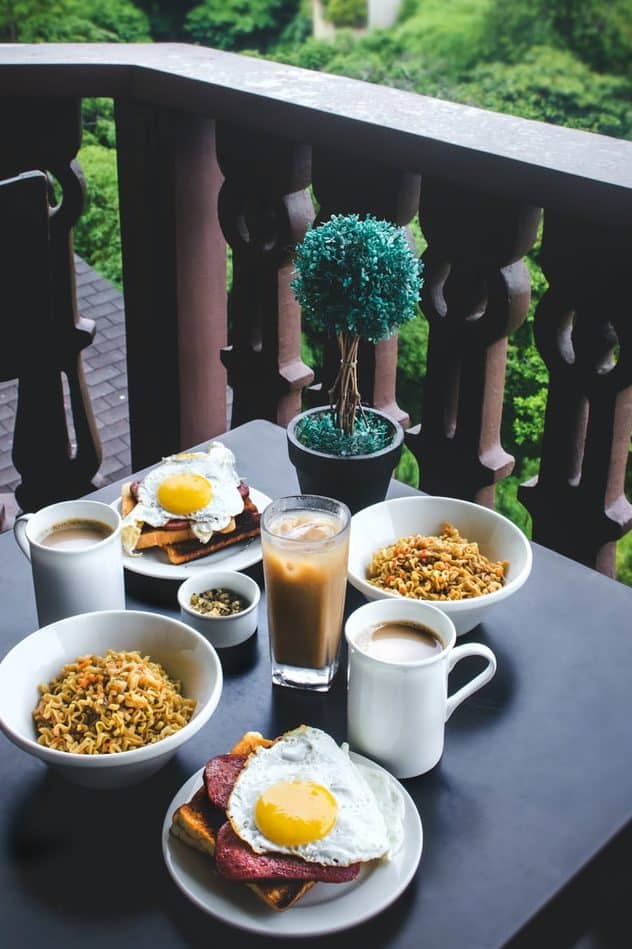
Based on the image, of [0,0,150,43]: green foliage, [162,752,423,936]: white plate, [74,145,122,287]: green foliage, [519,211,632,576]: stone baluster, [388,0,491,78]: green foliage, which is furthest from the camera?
[388,0,491,78]: green foliage

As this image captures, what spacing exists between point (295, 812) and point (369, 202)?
3.57ft

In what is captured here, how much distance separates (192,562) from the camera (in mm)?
1397

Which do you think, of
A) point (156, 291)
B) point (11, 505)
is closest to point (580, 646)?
point (156, 291)

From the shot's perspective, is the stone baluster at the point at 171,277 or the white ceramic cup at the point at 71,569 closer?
the white ceramic cup at the point at 71,569

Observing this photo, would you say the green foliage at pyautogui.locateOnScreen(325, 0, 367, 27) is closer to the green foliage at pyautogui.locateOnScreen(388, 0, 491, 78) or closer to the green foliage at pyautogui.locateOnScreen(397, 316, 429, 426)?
the green foliage at pyautogui.locateOnScreen(388, 0, 491, 78)

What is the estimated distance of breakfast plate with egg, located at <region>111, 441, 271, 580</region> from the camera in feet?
4.57

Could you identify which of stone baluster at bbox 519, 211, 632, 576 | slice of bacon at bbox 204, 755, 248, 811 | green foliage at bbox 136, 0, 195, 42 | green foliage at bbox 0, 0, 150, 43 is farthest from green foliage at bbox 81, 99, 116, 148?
slice of bacon at bbox 204, 755, 248, 811

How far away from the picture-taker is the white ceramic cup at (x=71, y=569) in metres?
1.20

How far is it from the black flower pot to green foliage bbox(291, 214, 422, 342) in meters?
0.16

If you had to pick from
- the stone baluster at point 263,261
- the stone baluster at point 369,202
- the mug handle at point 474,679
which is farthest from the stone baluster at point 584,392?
→ the mug handle at point 474,679

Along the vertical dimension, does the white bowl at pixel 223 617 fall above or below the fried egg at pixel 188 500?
below

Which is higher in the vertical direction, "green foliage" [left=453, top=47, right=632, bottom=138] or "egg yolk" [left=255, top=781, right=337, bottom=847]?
"egg yolk" [left=255, top=781, right=337, bottom=847]

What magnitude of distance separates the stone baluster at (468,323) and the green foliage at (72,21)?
13342mm

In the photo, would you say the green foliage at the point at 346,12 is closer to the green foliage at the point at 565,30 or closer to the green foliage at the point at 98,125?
the green foliage at the point at 565,30
